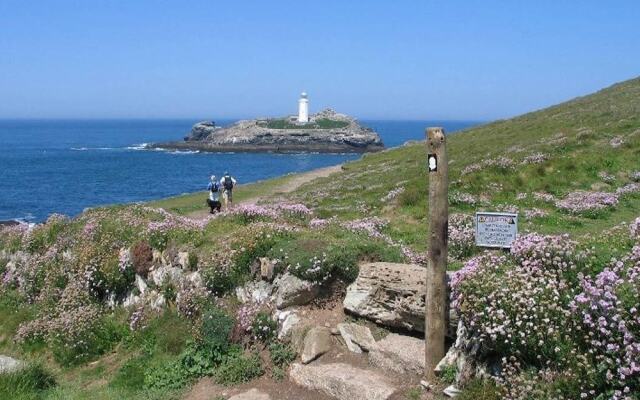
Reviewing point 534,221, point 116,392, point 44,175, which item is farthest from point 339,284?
Result: point 44,175

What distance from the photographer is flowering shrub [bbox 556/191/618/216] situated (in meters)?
19.6

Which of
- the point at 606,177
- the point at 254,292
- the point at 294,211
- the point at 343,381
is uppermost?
the point at 606,177

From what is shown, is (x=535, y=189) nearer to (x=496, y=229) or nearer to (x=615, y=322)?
(x=496, y=229)

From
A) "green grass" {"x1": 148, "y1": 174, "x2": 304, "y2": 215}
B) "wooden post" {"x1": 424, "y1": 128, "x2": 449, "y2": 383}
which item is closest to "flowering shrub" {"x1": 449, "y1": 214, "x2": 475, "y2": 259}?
"wooden post" {"x1": 424, "y1": 128, "x2": 449, "y2": 383}

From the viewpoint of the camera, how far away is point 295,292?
43.1 feet

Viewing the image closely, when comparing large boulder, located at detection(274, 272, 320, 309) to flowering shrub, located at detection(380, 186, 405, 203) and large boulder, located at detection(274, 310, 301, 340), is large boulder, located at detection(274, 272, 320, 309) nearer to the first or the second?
large boulder, located at detection(274, 310, 301, 340)

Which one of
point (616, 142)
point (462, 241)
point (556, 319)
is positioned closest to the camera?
point (556, 319)

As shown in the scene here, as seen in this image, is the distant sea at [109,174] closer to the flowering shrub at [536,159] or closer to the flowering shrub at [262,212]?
the flowering shrub at [262,212]

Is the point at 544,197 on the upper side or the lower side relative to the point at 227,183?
upper

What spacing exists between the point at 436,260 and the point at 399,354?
196cm

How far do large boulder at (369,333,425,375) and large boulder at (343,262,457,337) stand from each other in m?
0.31

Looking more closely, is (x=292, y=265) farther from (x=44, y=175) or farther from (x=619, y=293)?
(x=44, y=175)

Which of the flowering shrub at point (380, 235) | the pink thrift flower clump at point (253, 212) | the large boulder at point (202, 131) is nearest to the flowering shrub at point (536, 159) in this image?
the flowering shrub at point (380, 235)

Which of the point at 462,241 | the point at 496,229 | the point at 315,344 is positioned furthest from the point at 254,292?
the point at 496,229
